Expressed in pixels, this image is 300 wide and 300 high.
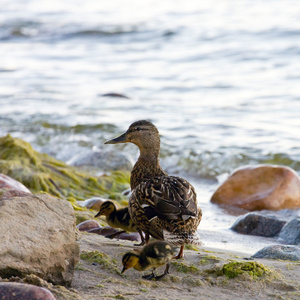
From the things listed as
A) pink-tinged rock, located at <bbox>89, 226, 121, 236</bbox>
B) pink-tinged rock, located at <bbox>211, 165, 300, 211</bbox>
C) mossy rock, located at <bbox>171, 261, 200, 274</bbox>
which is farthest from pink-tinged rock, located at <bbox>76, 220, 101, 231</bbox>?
pink-tinged rock, located at <bbox>211, 165, 300, 211</bbox>

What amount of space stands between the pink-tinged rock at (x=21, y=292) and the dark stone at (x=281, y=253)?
236 cm

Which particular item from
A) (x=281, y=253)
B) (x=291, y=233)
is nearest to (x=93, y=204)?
(x=291, y=233)

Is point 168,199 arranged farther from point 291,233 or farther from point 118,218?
point 291,233

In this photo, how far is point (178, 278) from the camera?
357 centimetres

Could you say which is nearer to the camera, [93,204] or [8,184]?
[8,184]

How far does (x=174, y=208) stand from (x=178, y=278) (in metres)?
0.52

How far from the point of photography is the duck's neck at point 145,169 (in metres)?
4.90

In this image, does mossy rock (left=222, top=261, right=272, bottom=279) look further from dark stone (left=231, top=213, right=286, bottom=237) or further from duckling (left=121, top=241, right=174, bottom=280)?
dark stone (left=231, top=213, right=286, bottom=237)

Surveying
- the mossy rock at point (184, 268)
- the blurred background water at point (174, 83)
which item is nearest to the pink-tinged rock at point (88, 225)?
the mossy rock at point (184, 268)

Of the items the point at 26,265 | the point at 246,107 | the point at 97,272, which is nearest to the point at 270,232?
the point at 97,272

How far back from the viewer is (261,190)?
Answer: 7531 millimetres

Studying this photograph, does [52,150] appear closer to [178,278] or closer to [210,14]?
[178,278]

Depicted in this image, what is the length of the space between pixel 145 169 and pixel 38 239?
6.41 feet

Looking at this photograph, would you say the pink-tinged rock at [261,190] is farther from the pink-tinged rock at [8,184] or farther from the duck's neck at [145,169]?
the pink-tinged rock at [8,184]
